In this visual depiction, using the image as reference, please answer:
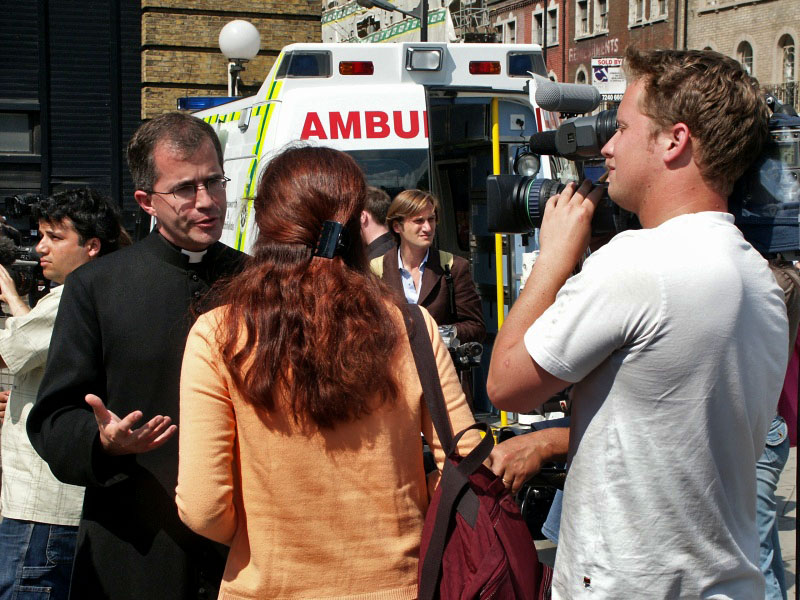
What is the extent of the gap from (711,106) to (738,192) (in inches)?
10.3

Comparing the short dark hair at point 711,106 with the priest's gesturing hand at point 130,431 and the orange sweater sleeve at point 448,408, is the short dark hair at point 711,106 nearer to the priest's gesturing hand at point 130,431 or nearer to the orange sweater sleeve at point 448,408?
the orange sweater sleeve at point 448,408

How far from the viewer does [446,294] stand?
591cm

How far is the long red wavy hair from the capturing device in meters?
1.94

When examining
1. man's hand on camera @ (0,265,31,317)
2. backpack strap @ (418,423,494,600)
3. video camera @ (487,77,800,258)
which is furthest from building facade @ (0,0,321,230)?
backpack strap @ (418,423,494,600)

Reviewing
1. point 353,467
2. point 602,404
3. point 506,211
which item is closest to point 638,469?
point 602,404

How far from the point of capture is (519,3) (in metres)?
49.9

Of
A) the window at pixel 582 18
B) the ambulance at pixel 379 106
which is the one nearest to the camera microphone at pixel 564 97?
the ambulance at pixel 379 106

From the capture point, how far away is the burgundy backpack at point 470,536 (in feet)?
6.24

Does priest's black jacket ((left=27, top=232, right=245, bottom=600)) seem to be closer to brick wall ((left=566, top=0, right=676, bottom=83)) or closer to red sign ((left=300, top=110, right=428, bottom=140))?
red sign ((left=300, top=110, right=428, bottom=140))

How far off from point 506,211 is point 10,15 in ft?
43.8

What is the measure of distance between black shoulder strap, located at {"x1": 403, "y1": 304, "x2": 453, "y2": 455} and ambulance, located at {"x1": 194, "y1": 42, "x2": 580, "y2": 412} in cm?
381

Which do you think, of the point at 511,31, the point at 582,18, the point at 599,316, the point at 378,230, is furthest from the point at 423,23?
the point at 511,31

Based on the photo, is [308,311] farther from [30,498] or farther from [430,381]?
[30,498]

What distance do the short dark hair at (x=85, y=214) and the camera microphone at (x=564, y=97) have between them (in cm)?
152
